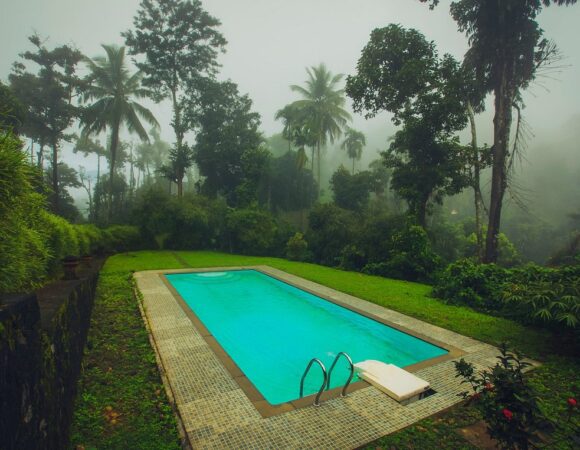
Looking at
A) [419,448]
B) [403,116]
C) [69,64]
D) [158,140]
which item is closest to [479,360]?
[419,448]

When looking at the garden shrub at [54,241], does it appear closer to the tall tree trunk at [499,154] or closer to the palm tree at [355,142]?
the tall tree trunk at [499,154]

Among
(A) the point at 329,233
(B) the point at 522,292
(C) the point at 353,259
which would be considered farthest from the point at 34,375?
(A) the point at 329,233

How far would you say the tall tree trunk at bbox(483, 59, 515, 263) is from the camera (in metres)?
15.2

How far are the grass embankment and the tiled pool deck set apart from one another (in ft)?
0.70

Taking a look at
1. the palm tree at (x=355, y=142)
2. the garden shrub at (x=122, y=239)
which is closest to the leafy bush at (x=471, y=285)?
the garden shrub at (x=122, y=239)

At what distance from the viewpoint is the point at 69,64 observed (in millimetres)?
25906

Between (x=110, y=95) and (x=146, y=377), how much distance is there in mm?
29603

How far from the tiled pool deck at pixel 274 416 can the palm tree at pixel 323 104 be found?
28079 mm

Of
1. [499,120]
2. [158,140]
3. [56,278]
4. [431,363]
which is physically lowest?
[431,363]

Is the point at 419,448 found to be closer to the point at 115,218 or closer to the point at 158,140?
the point at 115,218

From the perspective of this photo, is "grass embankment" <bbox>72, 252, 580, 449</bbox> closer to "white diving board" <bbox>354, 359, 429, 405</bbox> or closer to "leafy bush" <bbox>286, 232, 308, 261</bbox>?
"white diving board" <bbox>354, 359, 429, 405</bbox>

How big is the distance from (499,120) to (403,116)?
4.87 metres

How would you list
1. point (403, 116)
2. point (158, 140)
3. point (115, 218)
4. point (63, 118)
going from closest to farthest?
point (403, 116) < point (63, 118) < point (115, 218) < point (158, 140)

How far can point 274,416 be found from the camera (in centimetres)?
393
